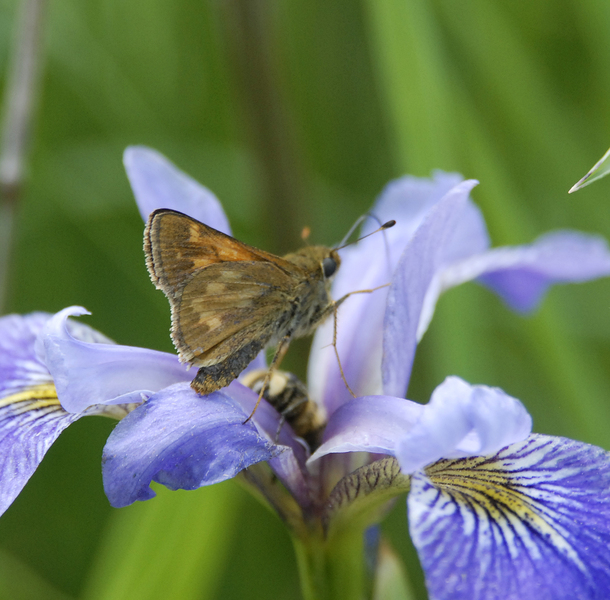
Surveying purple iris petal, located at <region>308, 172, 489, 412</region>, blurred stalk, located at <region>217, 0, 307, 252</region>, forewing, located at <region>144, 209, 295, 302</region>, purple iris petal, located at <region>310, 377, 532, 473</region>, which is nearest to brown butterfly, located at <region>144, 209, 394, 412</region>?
forewing, located at <region>144, 209, 295, 302</region>

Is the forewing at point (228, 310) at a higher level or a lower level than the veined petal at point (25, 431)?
higher

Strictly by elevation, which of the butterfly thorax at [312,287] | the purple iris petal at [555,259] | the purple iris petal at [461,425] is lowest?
the purple iris petal at [461,425]

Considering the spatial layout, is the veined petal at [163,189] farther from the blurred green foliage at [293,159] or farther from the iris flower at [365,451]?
the blurred green foliage at [293,159]

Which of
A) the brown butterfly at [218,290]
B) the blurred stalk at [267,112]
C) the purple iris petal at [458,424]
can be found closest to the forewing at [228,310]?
the brown butterfly at [218,290]

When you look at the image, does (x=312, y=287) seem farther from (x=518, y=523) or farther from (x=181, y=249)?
(x=518, y=523)

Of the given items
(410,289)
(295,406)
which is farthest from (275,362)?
(410,289)

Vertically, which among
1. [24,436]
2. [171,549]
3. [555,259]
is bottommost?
[171,549]

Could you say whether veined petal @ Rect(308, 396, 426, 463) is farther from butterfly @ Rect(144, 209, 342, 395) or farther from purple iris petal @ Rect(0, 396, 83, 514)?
purple iris petal @ Rect(0, 396, 83, 514)
